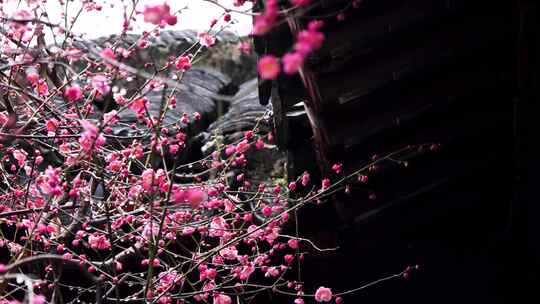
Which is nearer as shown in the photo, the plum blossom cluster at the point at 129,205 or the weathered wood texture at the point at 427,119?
the weathered wood texture at the point at 427,119

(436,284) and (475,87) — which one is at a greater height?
(475,87)

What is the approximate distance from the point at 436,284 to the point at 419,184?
1.29m

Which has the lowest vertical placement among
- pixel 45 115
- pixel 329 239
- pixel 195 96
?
pixel 329 239

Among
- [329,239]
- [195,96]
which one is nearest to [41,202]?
[329,239]

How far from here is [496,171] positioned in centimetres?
386

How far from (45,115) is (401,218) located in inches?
110

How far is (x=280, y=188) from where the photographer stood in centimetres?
517

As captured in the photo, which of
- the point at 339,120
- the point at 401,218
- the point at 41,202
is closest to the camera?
the point at 339,120

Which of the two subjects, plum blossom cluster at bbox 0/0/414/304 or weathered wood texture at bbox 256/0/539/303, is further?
plum blossom cluster at bbox 0/0/414/304

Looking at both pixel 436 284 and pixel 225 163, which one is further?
pixel 225 163

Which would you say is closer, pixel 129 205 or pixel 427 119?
pixel 427 119

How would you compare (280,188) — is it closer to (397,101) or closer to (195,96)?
(397,101)

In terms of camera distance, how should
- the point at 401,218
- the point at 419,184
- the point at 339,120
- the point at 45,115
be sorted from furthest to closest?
the point at 45,115, the point at 401,218, the point at 419,184, the point at 339,120

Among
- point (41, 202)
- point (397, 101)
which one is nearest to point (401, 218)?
point (397, 101)
